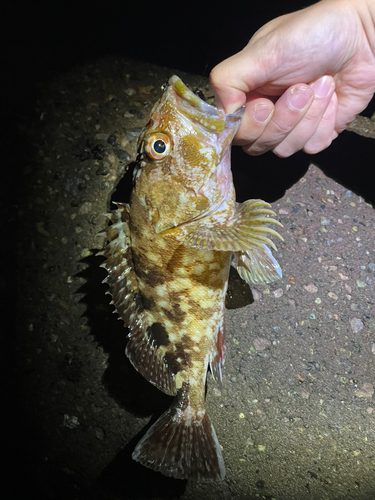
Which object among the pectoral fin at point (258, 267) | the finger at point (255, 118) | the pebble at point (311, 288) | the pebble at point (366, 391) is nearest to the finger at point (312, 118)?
the finger at point (255, 118)

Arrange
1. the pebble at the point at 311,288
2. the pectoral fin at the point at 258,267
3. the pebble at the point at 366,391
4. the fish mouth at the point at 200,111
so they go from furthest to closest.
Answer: the pebble at the point at 311,288 < the pebble at the point at 366,391 < the pectoral fin at the point at 258,267 < the fish mouth at the point at 200,111

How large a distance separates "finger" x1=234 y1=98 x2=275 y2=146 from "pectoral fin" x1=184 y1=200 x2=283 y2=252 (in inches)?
13.4

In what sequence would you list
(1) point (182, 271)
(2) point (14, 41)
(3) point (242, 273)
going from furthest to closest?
(2) point (14, 41), (3) point (242, 273), (1) point (182, 271)

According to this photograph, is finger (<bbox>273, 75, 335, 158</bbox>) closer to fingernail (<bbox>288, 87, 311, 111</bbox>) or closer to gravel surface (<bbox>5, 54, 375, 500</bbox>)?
fingernail (<bbox>288, 87, 311, 111</bbox>)

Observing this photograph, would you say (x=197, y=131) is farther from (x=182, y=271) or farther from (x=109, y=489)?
(x=109, y=489)

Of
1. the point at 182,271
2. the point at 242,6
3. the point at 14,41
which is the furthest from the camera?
the point at 242,6

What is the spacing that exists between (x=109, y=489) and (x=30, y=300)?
1.18 meters

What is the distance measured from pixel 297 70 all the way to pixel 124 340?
1.74 m

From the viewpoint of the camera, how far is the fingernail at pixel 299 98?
1.54 m

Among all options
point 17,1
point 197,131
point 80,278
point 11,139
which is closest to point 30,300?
point 80,278

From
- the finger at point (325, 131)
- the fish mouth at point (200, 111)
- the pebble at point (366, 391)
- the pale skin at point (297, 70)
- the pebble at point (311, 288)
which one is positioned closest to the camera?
the fish mouth at point (200, 111)

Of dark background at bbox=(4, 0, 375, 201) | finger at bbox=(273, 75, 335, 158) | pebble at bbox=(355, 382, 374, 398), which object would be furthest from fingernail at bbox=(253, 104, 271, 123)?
pebble at bbox=(355, 382, 374, 398)

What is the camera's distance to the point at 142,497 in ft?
5.93

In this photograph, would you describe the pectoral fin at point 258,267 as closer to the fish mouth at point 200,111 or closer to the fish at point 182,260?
the fish at point 182,260
